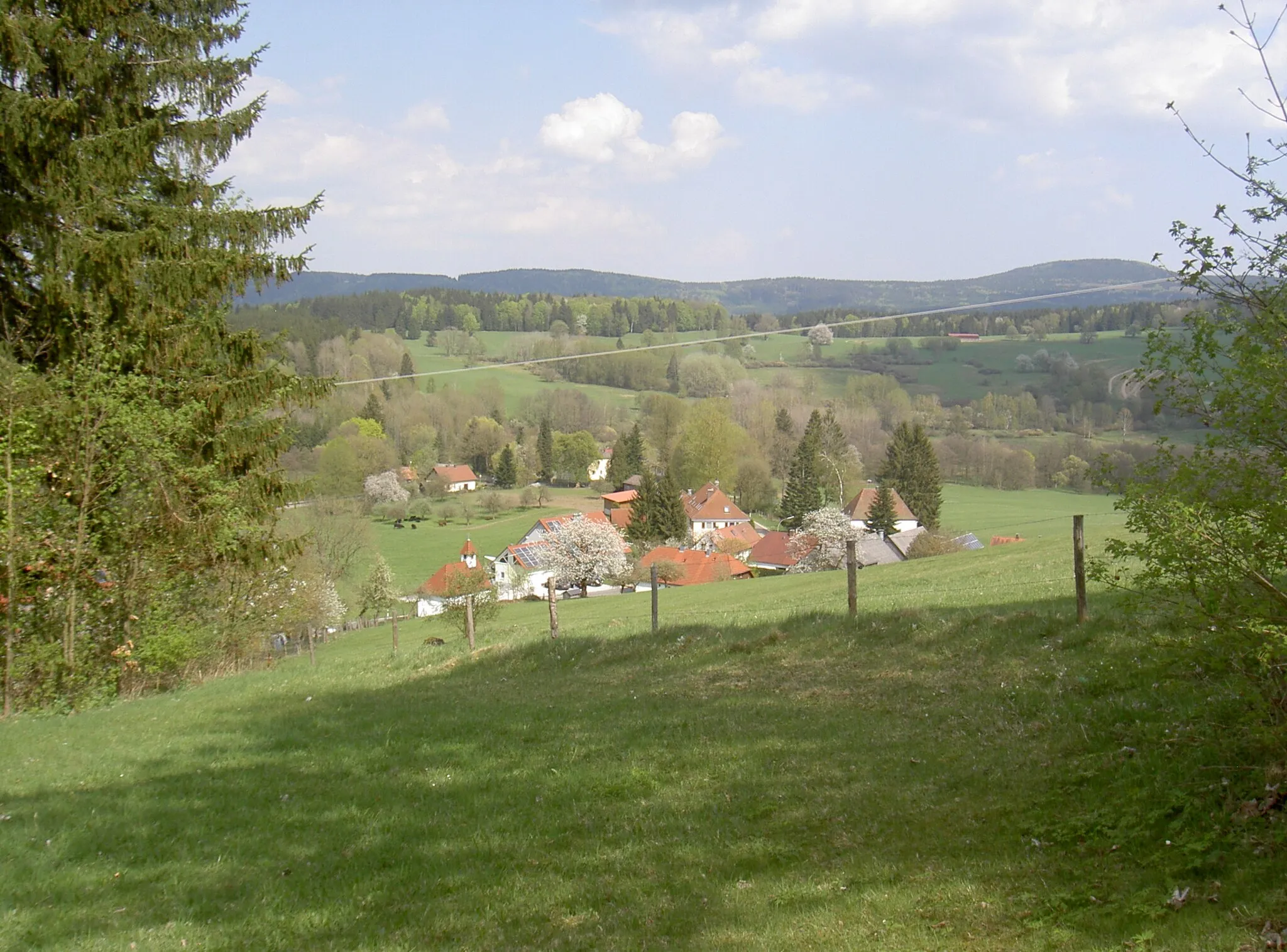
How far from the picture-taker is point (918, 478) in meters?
75.0

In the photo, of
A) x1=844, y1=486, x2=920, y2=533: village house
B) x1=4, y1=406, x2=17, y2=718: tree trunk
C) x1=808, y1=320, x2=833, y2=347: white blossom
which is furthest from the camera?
x1=808, y1=320, x2=833, y2=347: white blossom

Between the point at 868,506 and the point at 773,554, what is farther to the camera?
the point at 868,506

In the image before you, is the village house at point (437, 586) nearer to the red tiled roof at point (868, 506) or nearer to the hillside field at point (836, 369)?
the red tiled roof at point (868, 506)

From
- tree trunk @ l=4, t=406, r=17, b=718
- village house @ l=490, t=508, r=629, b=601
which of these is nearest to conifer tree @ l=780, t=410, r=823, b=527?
village house @ l=490, t=508, r=629, b=601

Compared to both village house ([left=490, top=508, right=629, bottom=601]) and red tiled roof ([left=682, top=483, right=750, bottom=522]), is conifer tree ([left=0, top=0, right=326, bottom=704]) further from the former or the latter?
red tiled roof ([left=682, top=483, right=750, bottom=522])

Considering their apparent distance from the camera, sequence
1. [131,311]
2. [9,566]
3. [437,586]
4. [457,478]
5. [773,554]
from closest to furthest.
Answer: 1. [9,566]
2. [131,311]
3. [437,586]
4. [773,554]
5. [457,478]

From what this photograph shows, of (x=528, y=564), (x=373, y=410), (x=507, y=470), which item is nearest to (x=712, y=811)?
(x=528, y=564)

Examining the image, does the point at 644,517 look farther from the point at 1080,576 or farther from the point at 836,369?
the point at 1080,576

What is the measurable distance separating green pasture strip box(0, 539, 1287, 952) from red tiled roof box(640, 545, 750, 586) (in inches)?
1880

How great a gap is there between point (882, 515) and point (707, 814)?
2603 inches

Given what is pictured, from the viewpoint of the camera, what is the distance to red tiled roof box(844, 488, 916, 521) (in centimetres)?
7325

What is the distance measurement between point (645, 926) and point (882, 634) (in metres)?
8.48

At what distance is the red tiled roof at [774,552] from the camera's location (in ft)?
219

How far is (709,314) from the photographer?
15162 centimetres
